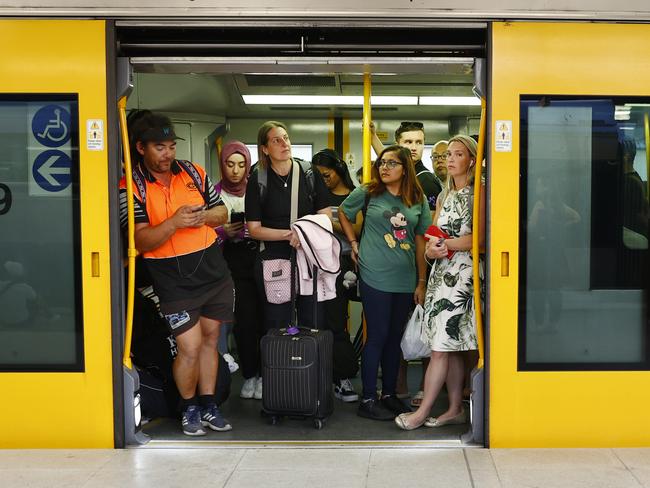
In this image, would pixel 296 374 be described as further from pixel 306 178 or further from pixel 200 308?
pixel 306 178

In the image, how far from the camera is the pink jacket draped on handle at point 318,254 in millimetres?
4863

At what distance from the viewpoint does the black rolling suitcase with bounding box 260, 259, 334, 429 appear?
15.4 feet

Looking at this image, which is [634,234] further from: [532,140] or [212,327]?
[212,327]

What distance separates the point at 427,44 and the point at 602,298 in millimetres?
1726

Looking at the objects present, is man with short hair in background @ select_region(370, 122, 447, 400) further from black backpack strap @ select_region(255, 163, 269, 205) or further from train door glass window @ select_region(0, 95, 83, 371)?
train door glass window @ select_region(0, 95, 83, 371)

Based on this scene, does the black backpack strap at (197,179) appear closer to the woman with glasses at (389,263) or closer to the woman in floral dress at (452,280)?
the woman with glasses at (389,263)

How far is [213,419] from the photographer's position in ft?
15.7

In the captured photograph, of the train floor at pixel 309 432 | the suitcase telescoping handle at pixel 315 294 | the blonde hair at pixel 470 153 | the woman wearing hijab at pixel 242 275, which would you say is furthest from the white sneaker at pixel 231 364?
the blonde hair at pixel 470 153

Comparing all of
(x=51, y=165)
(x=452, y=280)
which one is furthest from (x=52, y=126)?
(x=452, y=280)

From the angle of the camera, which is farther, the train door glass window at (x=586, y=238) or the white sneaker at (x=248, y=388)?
the white sneaker at (x=248, y=388)

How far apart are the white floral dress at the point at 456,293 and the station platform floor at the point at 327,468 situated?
0.65 metres

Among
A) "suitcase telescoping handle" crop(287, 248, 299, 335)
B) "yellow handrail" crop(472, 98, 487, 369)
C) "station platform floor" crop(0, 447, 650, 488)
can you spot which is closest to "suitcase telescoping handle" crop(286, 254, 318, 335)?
"suitcase telescoping handle" crop(287, 248, 299, 335)

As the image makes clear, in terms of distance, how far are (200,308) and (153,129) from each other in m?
1.08

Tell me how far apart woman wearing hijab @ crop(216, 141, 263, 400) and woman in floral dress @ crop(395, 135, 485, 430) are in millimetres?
1287
